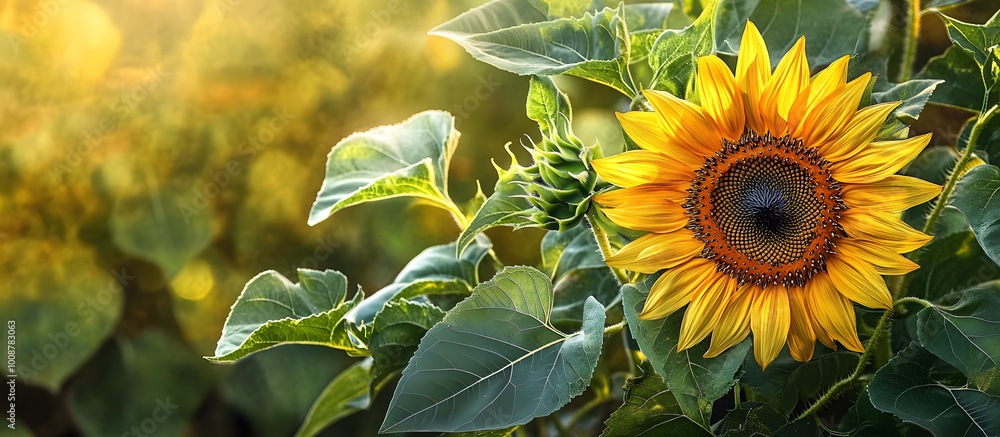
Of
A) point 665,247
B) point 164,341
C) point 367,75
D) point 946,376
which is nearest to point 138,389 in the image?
point 164,341

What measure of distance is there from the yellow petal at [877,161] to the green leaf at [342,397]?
0.44 m

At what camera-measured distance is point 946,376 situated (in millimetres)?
528

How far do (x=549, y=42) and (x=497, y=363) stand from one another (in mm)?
226

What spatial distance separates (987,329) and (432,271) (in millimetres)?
420

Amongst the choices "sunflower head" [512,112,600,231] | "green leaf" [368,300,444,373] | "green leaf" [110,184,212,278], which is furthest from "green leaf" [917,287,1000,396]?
"green leaf" [110,184,212,278]

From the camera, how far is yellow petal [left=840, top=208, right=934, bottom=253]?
0.43 m

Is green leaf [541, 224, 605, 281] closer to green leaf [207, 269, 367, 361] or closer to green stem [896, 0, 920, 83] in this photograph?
green leaf [207, 269, 367, 361]

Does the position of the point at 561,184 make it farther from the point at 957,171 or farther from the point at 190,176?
the point at 190,176

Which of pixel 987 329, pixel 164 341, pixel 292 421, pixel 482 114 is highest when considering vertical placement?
pixel 482 114

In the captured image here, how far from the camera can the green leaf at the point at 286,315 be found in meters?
0.52

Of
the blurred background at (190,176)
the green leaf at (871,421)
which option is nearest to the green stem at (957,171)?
the green leaf at (871,421)

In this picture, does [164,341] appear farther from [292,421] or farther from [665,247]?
[665,247]

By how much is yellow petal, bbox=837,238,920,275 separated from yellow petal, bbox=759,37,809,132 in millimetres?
85

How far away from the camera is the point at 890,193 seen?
43 centimetres
